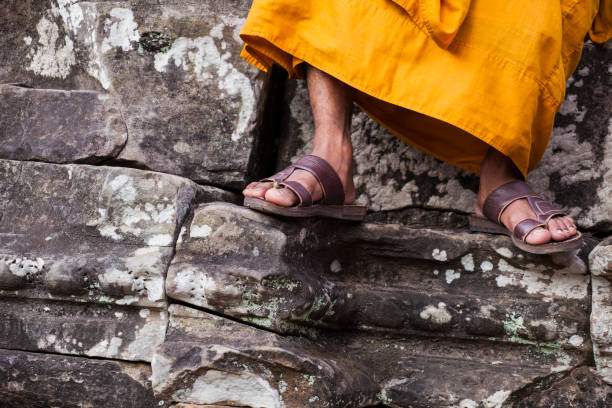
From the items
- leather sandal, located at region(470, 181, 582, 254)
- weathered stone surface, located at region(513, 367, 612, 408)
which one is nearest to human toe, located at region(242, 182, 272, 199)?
leather sandal, located at region(470, 181, 582, 254)

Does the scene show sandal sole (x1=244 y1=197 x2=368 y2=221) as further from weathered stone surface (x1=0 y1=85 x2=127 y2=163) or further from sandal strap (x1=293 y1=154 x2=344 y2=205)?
weathered stone surface (x1=0 y1=85 x2=127 y2=163)

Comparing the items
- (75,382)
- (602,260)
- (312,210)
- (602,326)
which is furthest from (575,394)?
(75,382)

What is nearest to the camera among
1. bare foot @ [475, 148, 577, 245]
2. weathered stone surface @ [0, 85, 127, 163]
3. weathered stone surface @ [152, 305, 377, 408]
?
weathered stone surface @ [152, 305, 377, 408]

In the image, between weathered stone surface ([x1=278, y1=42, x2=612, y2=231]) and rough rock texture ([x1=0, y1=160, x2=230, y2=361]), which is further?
weathered stone surface ([x1=278, y1=42, x2=612, y2=231])

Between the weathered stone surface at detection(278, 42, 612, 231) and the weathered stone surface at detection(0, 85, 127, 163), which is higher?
the weathered stone surface at detection(278, 42, 612, 231)

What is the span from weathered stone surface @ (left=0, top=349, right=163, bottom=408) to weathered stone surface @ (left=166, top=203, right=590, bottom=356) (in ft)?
0.64

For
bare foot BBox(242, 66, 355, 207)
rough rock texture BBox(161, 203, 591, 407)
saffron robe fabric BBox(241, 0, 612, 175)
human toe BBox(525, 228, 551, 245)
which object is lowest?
rough rock texture BBox(161, 203, 591, 407)

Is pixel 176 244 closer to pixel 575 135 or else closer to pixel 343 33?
pixel 343 33

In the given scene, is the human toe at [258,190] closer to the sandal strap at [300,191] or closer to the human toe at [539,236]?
the sandal strap at [300,191]

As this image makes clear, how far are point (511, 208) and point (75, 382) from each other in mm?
938

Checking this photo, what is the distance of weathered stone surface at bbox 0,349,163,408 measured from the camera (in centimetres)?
120

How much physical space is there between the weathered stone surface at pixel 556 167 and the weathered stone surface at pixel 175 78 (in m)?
0.29

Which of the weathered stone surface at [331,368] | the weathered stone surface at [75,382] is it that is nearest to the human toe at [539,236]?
the weathered stone surface at [331,368]

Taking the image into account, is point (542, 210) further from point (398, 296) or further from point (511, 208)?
point (398, 296)
